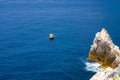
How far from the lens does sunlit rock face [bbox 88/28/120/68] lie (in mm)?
112188

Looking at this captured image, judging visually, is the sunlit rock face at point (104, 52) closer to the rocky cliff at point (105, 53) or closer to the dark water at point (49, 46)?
the rocky cliff at point (105, 53)

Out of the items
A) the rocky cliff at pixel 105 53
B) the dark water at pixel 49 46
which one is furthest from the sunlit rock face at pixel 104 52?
the dark water at pixel 49 46

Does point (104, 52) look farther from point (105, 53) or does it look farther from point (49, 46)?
point (49, 46)

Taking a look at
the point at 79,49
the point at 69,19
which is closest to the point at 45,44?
the point at 79,49

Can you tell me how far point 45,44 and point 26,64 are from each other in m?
26.4

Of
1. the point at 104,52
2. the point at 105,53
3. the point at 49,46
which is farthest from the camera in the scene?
the point at 49,46

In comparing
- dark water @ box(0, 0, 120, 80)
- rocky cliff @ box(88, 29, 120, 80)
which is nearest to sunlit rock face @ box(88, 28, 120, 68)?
rocky cliff @ box(88, 29, 120, 80)

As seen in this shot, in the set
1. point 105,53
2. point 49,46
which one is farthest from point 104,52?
point 49,46

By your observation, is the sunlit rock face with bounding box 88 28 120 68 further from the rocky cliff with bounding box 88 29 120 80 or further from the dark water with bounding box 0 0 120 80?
the dark water with bounding box 0 0 120 80

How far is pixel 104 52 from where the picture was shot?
11819 centimetres

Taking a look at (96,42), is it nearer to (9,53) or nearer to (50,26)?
Result: (9,53)

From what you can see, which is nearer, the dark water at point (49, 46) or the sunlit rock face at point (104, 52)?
the sunlit rock face at point (104, 52)

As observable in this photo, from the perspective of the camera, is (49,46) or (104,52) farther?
(49,46)

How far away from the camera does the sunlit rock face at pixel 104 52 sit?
368 ft
